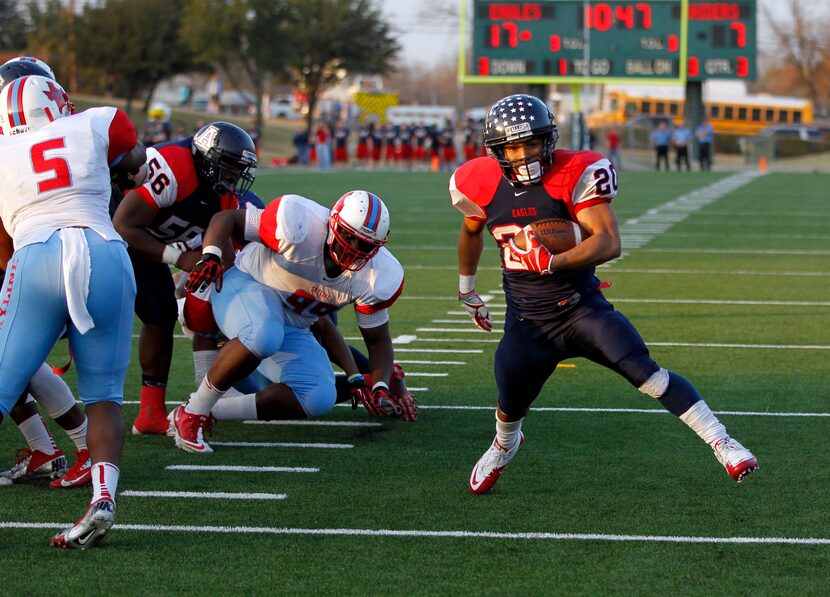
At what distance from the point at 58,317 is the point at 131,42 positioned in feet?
142

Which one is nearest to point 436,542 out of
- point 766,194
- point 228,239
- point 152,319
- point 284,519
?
point 284,519

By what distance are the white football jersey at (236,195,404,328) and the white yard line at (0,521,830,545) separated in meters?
1.55

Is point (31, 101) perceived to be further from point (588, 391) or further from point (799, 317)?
point (799, 317)

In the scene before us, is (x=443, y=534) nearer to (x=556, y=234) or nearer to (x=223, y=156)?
(x=556, y=234)

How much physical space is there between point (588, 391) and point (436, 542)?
9.30 feet

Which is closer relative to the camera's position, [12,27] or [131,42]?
[131,42]

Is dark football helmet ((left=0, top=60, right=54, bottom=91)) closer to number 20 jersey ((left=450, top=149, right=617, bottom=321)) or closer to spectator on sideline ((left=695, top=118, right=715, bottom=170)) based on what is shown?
number 20 jersey ((left=450, top=149, right=617, bottom=321))

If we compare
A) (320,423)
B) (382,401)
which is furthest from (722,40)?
(382,401)

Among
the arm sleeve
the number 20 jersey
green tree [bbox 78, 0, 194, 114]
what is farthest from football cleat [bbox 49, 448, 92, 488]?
green tree [bbox 78, 0, 194, 114]

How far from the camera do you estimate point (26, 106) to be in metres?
4.49

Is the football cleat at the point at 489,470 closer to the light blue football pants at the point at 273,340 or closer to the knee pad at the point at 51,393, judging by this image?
the light blue football pants at the point at 273,340

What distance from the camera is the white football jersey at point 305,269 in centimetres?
570

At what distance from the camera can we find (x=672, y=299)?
1071 centimetres

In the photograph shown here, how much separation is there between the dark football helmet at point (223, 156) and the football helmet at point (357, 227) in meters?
0.68
